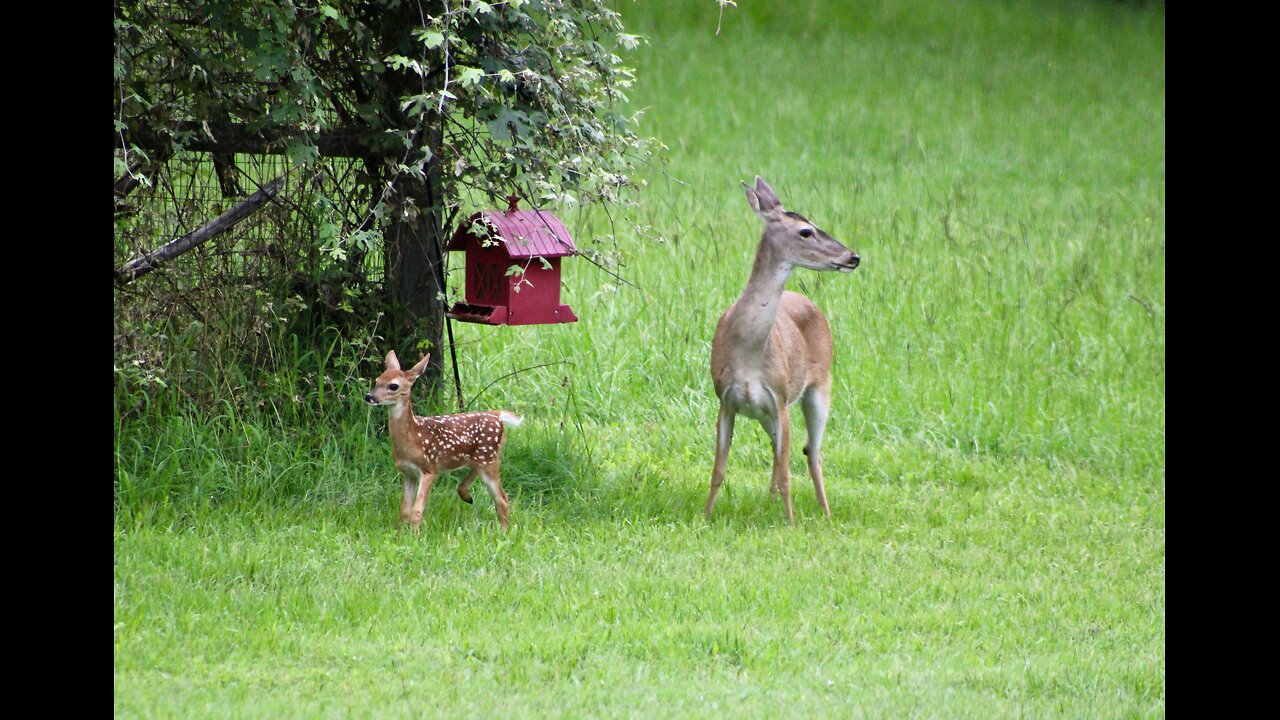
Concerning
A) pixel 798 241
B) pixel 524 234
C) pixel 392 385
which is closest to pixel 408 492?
pixel 392 385

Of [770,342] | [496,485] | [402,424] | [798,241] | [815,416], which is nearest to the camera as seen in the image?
[402,424]

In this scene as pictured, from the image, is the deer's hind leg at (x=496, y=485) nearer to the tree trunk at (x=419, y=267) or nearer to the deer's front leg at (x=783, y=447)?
the tree trunk at (x=419, y=267)

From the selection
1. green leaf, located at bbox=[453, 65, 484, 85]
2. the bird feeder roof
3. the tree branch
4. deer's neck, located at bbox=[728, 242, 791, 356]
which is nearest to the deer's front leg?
deer's neck, located at bbox=[728, 242, 791, 356]

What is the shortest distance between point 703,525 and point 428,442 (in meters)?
1.49

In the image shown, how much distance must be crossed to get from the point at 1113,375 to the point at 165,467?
7013 mm

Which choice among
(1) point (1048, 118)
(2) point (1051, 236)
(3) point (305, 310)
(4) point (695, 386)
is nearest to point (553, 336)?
(4) point (695, 386)

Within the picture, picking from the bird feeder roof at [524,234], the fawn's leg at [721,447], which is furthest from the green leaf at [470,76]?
the fawn's leg at [721,447]

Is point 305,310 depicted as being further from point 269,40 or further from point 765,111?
point 765,111

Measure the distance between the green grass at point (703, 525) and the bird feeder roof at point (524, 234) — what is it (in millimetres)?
319

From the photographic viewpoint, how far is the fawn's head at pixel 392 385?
241 inches

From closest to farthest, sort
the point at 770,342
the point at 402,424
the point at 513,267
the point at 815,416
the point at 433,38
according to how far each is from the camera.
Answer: the point at 433,38 → the point at 402,424 → the point at 513,267 → the point at 770,342 → the point at 815,416

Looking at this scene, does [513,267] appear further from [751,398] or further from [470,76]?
[751,398]

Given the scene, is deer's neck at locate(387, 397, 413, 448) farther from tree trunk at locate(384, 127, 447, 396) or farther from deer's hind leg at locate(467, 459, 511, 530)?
tree trunk at locate(384, 127, 447, 396)

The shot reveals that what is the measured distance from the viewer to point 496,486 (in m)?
6.55
